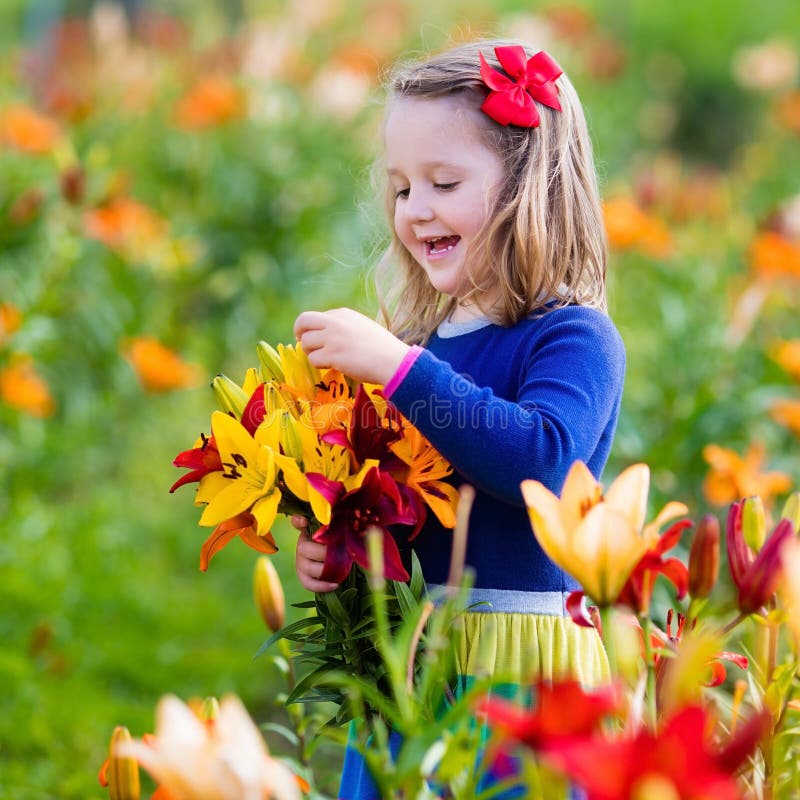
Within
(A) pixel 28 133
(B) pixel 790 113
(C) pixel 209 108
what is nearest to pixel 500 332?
(A) pixel 28 133

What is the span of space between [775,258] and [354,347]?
2.16 meters

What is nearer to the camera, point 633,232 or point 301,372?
point 301,372

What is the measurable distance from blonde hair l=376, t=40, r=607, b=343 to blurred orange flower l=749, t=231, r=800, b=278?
172 cm

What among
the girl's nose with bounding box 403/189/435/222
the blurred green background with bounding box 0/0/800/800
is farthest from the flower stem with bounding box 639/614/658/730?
the blurred green background with bounding box 0/0/800/800

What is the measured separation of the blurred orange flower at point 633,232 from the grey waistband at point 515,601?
204cm

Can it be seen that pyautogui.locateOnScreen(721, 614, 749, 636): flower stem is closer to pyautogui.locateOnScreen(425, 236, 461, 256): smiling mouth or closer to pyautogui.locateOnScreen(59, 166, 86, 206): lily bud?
pyautogui.locateOnScreen(425, 236, 461, 256): smiling mouth

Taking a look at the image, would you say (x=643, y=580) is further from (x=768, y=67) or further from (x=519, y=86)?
(x=768, y=67)

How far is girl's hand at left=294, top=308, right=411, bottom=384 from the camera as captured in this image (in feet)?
3.65

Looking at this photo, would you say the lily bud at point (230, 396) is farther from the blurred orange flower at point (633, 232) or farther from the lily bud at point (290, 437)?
the blurred orange flower at point (633, 232)

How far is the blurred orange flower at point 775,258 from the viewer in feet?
9.75

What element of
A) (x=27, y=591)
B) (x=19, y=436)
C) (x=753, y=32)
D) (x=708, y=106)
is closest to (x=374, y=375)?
(x=27, y=591)

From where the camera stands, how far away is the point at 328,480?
105cm

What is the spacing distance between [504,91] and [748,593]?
660 millimetres

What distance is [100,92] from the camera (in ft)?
14.3
